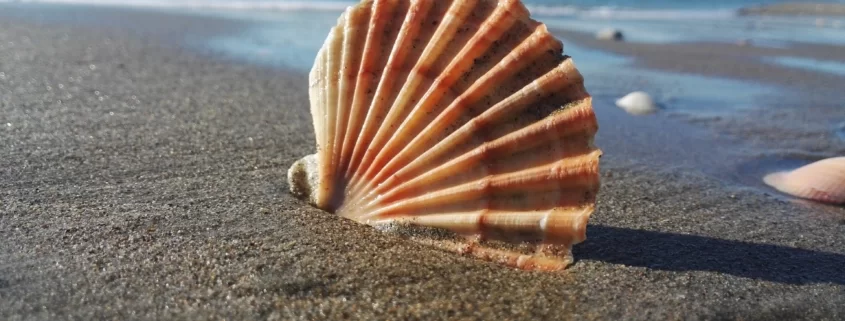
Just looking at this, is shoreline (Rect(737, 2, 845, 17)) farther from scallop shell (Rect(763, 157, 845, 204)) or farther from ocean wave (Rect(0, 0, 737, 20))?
scallop shell (Rect(763, 157, 845, 204))

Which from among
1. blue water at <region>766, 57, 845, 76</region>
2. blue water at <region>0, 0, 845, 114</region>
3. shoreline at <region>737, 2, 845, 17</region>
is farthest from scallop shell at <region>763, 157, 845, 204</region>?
shoreline at <region>737, 2, 845, 17</region>

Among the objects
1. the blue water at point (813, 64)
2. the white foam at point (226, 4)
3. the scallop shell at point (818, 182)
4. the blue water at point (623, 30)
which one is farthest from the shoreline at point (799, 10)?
the scallop shell at point (818, 182)

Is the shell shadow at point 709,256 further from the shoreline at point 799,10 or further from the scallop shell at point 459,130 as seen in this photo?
the shoreline at point 799,10

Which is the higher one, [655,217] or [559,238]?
[559,238]

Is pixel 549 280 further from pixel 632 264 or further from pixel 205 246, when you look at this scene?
pixel 205 246

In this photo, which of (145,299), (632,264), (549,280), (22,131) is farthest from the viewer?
(22,131)

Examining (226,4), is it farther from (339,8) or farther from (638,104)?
(638,104)

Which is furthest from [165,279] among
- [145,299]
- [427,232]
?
[427,232]
